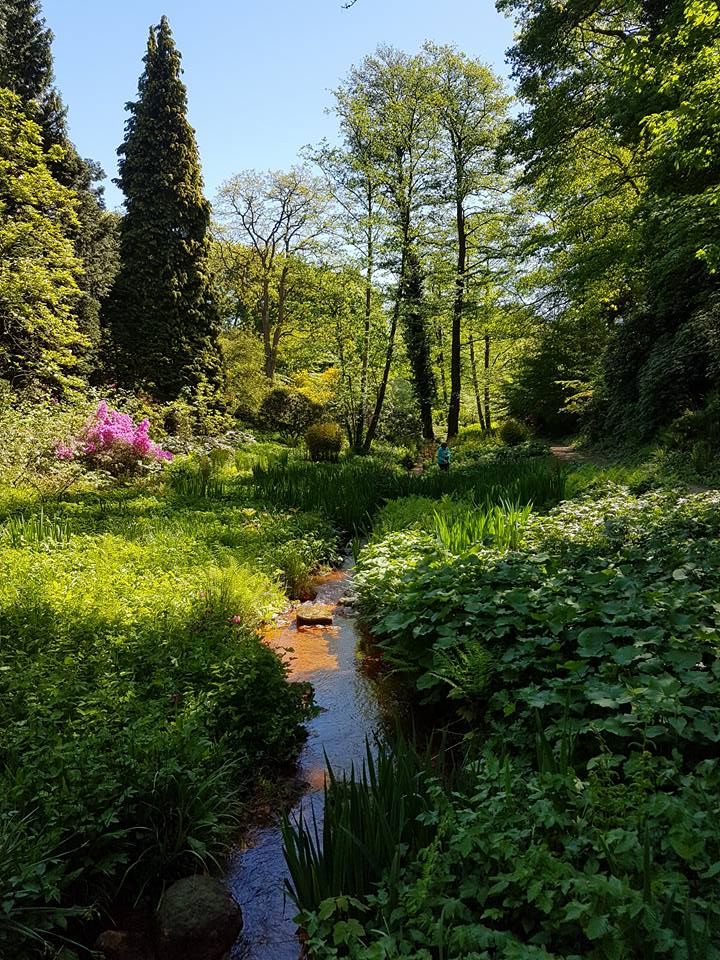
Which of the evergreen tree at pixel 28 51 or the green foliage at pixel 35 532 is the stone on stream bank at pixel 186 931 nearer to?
the green foliage at pixel 35 532

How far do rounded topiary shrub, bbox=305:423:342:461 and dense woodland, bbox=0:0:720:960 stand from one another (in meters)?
0.08

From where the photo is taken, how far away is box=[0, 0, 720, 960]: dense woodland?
1.99m

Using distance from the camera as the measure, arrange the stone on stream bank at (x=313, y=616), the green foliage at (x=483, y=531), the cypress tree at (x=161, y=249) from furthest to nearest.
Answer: the cypress tree at (x=161, y=249) < the stone on stream bank at (x=313, y=616) < the green foliage at (x=483, y=531)

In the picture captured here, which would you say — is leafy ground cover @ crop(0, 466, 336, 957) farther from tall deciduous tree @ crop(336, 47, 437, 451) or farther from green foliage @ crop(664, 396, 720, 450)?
tall deciduous tree @ crop(336, 47, 437, 451)

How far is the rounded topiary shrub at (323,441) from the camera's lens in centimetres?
1576

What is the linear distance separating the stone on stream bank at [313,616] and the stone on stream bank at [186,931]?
3.32 m

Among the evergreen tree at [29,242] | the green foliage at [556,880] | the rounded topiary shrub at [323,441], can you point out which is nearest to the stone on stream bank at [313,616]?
the green foliage at [556,880]

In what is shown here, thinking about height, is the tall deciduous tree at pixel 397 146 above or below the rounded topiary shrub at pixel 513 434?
above

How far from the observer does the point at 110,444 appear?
398 inches

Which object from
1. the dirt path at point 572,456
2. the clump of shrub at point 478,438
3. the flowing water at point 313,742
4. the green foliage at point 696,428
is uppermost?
the green foliage at point 696,428

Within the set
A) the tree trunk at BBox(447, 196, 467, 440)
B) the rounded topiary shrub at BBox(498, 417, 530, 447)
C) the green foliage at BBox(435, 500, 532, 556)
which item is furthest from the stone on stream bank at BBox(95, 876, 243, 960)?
the rounded topiary shrub at BBox(498, 417, 530, 447)

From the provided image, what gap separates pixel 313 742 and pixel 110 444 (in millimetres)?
8001

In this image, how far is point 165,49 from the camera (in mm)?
16953

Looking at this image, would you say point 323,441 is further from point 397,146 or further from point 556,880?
point 556,880
